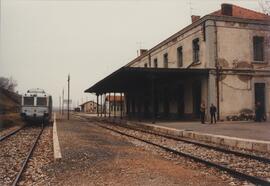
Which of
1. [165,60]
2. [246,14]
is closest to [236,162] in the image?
[246,14]

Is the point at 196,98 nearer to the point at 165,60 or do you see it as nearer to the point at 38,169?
the point at 165,60

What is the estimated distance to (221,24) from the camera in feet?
87.7

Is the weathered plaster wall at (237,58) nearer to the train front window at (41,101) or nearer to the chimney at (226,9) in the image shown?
the chimney at (226,9)

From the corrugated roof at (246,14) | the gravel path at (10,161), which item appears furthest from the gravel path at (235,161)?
the corrugated roof at (246,14)

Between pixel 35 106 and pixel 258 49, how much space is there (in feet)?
56.0

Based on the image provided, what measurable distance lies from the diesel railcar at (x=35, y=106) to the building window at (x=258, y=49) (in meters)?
15.9

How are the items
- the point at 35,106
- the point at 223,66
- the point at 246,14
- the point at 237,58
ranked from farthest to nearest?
the point at 246,14
the point at 35,106
the point at 237,58
the point at 223,66

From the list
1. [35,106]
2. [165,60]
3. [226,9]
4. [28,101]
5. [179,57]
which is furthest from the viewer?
[165,60]

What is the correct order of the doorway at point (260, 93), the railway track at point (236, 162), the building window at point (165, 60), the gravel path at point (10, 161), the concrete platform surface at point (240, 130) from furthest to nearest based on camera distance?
the building window at point (165, 60) → the doorway at point (260, 93) → the concrete platform surface at point (240, 130) → the gravel path at point (10, 161) → the railway track at point (236, 162)

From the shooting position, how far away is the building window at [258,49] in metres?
27.9

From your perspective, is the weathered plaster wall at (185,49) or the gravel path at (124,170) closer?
the gravel path at (124,170)

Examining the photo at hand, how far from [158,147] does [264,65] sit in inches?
662

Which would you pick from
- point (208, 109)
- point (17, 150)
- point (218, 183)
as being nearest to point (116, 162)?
point (218, 183)

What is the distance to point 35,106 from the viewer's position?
1107 inches
